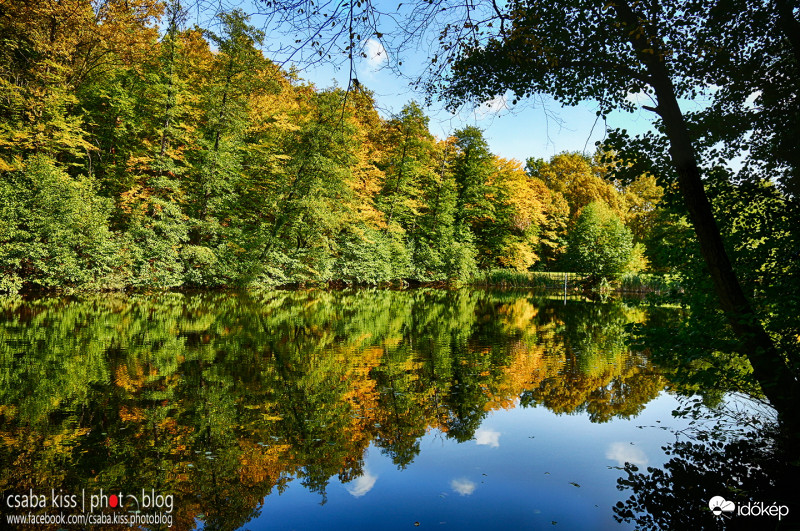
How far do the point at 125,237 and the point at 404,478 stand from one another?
19.2m

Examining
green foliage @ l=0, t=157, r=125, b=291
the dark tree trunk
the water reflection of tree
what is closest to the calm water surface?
the water reflection of tree

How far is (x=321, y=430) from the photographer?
16.3 ft

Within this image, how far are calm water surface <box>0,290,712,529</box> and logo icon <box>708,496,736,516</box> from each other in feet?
2.29

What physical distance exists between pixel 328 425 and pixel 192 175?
21647mm

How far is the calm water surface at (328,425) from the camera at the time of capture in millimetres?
3625

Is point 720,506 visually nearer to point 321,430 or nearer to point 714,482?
point 714,482

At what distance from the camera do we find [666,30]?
16.1ft

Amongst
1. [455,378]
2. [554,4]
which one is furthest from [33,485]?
[554,4]

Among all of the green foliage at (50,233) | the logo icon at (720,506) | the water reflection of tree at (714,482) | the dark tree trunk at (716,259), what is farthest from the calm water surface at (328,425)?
the green foliage at (50,233)

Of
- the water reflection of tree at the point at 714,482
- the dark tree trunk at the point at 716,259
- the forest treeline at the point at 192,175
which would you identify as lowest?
the water reflection of tree at the point at 714,482

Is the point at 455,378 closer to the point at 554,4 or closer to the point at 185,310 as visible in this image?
the point at 554,4

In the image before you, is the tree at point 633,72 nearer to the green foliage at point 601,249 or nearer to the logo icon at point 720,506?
the logo icon at point 720,506

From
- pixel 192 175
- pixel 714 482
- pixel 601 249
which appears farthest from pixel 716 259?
pixel 601 249

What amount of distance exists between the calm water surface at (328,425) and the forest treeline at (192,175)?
685 cm
